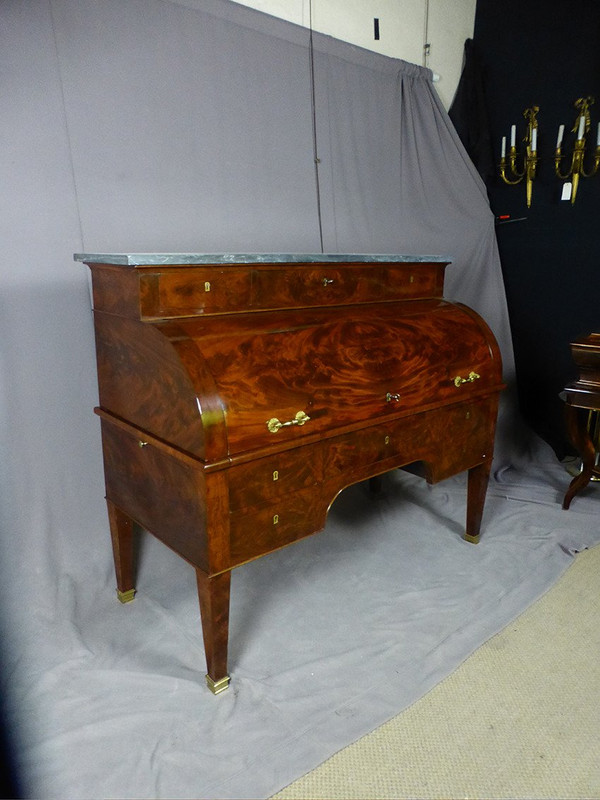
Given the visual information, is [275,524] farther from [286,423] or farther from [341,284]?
[341,284]

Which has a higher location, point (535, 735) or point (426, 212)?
point (426, 212)

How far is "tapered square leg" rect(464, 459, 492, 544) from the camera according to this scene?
2410 millimetres

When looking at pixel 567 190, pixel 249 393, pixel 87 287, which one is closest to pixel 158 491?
pixel 249 393

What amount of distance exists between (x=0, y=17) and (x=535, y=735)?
102 inches

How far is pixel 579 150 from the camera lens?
9.71 feet

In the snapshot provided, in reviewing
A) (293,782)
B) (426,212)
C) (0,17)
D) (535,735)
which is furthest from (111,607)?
(426,212)

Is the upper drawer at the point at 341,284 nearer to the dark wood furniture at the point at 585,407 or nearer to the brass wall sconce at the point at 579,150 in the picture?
the dark wood furniture at the point at 585,407

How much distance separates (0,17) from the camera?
1.73m

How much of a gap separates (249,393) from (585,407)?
1753mm

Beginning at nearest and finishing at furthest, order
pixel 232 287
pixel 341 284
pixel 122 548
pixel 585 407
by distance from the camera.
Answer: pixel 232 287 → pixel 341 284 → pixel 122 548 → pixel 585 407

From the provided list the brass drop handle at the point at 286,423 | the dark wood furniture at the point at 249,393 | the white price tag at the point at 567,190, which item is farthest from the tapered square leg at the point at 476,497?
the white price tag at the point at 567,190

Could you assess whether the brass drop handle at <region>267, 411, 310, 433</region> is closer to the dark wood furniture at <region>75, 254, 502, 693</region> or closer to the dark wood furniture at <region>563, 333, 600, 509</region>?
the dark wood furniture at <region>75, 254, 502, 693</region>

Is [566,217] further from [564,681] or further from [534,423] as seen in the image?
[564,681]

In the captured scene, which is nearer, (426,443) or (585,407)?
(426,443)
